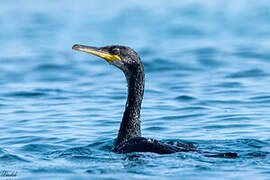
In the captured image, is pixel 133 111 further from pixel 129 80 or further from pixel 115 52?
pixel 115 52

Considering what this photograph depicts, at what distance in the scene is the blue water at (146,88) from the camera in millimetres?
8227

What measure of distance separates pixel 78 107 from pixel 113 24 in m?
13.8

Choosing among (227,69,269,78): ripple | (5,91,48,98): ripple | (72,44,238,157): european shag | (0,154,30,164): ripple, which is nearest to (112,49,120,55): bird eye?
(72,44,238,157): european shag

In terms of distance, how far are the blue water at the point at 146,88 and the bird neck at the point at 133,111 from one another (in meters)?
0.39

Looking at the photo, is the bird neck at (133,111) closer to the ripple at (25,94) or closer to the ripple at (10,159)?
the ripple at (10,159)

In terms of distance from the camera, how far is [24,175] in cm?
784

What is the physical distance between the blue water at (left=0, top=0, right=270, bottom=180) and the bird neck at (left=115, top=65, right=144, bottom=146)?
389mm

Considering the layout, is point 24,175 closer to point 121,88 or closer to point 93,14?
point 121,88

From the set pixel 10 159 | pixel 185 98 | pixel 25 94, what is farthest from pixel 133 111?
pixel 25 94

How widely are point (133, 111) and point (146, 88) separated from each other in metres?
6.04

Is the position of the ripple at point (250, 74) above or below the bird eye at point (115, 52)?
above

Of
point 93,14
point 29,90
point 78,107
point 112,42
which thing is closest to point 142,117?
point 78,107

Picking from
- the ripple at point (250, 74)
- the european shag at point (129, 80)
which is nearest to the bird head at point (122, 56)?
the european shag at point (129, 80)

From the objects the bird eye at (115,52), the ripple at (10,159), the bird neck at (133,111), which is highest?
the bird eye at (115,52)
